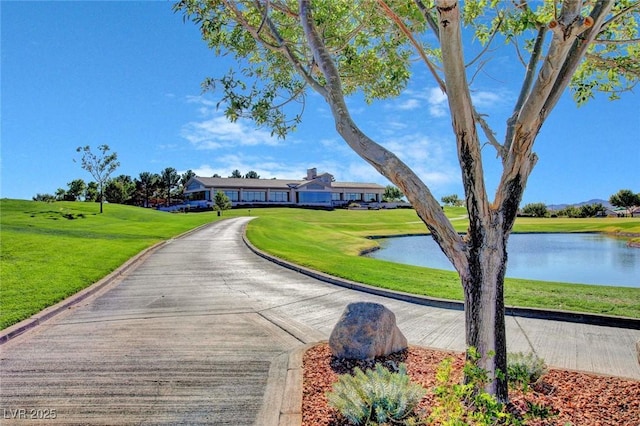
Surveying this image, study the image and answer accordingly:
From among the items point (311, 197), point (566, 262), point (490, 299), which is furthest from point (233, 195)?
point (490, 299)

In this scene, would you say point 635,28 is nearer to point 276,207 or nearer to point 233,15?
point 233,15

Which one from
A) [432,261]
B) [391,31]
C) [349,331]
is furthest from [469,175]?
[432,261]

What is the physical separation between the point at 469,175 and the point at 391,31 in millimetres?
4010

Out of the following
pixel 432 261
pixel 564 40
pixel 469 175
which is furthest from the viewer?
pixel 432 261

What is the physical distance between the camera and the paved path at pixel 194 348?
4504mm

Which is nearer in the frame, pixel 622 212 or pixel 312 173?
pixel 622 212

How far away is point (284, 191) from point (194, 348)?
2892 inches

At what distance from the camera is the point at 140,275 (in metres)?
13.5

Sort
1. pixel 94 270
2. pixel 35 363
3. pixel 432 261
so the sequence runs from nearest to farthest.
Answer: pixel 35 363 < pixel 94 270 < pixel 432 261

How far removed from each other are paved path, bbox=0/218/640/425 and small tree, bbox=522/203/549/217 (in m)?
73.9

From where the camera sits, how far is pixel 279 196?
7919cm

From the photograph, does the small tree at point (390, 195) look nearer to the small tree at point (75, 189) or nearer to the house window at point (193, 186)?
the house window at point (193, 186)

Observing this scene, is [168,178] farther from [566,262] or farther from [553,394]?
[553,394]

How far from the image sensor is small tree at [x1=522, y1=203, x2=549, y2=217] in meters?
73.9
